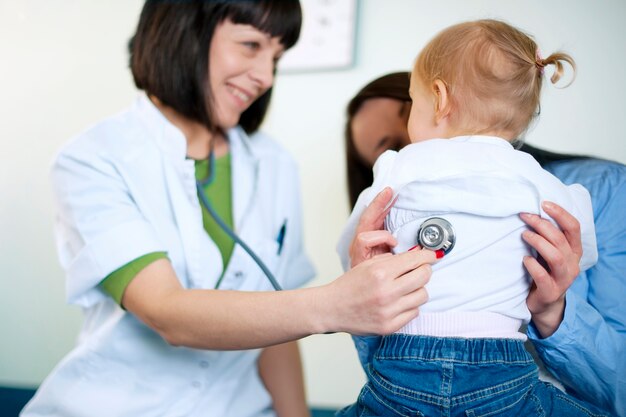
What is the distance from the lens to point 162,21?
3.77 ft

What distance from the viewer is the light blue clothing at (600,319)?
82 centimetres

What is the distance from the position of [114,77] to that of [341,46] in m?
0.75

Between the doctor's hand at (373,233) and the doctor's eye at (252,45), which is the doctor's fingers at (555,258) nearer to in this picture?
the doctor's hand at (373,233)

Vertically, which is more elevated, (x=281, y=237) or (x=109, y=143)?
(x=109, y=143)

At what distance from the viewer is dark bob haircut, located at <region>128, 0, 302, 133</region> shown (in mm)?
1117

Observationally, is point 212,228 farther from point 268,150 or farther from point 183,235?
point 268,150

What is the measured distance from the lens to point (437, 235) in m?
0.73

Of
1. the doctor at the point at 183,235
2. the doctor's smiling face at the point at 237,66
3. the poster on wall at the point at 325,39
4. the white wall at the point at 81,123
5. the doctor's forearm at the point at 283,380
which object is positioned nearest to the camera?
the doctor at the point at 183,235

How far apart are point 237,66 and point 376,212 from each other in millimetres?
514

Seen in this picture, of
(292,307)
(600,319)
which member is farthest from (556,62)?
(292,307)

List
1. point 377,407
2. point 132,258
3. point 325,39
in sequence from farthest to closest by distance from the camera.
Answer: point 325,39 < point 132,258 < point 377,407

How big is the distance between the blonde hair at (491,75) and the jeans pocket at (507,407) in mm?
355

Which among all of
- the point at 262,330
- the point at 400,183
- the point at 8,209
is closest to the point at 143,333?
the point at 262,330

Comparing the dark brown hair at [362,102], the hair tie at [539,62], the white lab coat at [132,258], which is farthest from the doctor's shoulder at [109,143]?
the hair tie at [539,62]
